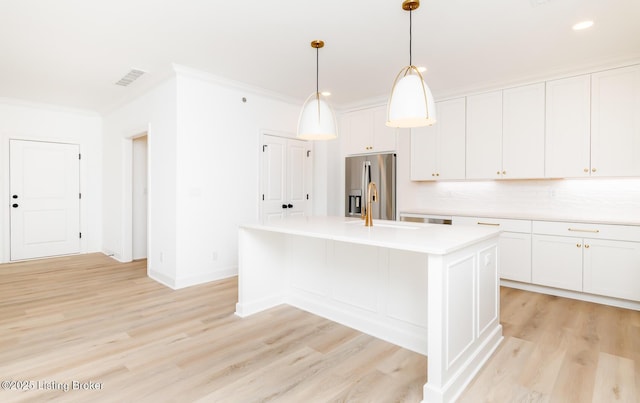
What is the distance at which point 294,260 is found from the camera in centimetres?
328

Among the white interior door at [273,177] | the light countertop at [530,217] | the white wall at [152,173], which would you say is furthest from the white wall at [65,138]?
the light countertop at [530,217]

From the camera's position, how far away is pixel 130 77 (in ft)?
13.4

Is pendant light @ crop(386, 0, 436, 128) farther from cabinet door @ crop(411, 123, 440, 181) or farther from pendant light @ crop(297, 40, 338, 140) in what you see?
cabinet door @ crop(411, 123, 440, 181)

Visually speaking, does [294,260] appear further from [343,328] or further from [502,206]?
[502,206]

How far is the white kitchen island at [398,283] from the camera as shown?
5.97 feet

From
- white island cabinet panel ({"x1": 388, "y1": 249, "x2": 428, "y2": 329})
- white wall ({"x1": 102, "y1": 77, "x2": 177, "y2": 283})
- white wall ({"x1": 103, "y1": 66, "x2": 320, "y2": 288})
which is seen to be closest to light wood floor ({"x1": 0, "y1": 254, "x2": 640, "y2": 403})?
white island cabinet panel ({"x1": 388, "y1": 249, "x2": 428, "y2": 329})

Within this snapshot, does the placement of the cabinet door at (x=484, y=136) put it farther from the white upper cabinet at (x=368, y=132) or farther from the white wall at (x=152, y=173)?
the white wall at (x=152, y=173)

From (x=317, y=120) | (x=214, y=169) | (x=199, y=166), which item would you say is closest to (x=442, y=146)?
(x=317, y=120)

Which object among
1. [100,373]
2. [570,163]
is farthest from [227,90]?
[570,163]

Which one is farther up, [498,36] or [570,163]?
[498,36]

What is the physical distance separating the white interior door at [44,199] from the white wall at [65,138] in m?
0.07

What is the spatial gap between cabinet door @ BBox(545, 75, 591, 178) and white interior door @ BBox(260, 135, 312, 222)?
3.17 m

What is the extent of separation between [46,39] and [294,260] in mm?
3035

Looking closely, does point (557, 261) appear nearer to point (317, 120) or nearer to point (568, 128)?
point (568, 128)
